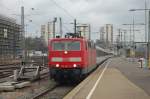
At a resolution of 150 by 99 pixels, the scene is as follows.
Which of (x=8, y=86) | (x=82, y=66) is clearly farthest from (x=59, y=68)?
(x=8, y=86)

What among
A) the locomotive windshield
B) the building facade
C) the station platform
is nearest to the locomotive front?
the locomotive windshield

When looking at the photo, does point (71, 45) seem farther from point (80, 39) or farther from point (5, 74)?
point (5, 74)

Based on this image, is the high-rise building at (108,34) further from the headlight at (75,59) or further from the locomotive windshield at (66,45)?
the headlight at (75,59)

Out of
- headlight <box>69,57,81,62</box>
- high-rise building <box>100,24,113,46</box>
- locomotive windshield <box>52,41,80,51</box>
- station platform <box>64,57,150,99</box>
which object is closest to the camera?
station platform <box>64,57,150,99</box>

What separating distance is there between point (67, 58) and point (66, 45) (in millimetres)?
1056

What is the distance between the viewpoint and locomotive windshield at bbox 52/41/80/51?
27234mm

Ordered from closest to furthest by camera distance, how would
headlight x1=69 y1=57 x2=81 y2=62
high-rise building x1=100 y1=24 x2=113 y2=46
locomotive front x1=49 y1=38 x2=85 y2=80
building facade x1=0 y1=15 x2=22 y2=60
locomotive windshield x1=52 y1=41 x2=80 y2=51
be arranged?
locomotive front x1=49 y1=38 x2=85 y2=80
headlight x1=69 y1=57 x2=81 y2=62
locomotive windshield x1=52 y1=41 x2=80 y2=51
building facade x1=0 y1=15 x2=22 y2=60
high-rise building x1=100 y1=24 x2=113 y2=46

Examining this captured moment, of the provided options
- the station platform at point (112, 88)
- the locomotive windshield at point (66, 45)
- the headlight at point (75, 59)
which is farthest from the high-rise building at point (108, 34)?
the headlight at point (75, 59)

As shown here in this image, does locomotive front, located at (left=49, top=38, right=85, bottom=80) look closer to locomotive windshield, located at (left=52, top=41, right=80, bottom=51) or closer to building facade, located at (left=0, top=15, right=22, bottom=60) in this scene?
locomotive windshield, located at (left=52, top=41, right=80, bottom=51)

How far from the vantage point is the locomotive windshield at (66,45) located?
27234 millimetres

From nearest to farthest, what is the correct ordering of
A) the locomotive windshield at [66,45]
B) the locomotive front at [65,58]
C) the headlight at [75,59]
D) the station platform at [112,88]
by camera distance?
the station platform at [112,88], the locomotive front at [65,58], the headlight at [75,59], the locomotive windshield at [66,45]

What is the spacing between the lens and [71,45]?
89.8 feet

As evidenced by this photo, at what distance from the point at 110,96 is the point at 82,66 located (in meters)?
9.83

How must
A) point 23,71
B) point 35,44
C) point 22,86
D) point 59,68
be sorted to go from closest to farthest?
point 22,86 < point 59,68 < point 23,71 < point 35,44
